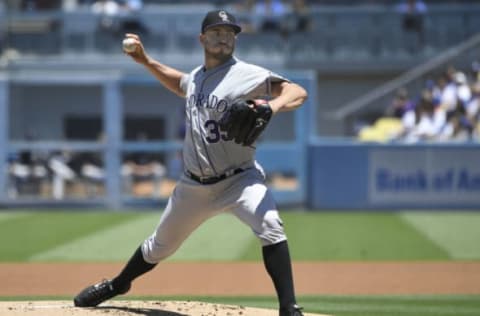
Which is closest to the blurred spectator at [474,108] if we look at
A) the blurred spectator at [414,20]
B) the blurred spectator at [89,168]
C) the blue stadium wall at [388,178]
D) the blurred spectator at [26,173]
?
the blue stadium wall at [388,178]

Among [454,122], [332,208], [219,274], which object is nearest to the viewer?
[219,274]

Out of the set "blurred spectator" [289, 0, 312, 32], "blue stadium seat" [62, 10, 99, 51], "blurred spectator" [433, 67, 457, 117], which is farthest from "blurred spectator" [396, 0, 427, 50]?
"blue stadium seat" [62, 10, 99, 51]

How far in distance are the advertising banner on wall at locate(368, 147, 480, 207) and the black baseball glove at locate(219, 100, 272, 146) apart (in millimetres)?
12005

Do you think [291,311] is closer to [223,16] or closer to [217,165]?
[217,165]

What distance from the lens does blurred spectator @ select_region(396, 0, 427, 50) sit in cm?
2361

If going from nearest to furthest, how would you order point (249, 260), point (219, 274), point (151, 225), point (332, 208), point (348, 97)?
point (219, 274) → point (249, 260) → point (151, 225) → point (332, 208) → point (348, 97)

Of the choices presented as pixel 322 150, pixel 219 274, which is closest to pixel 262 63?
pixel 322 150

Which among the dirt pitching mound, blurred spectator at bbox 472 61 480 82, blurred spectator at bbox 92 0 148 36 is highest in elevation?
blurred spectator at bbox 92 0 148 36

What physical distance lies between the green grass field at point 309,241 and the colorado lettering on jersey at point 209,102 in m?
2.36

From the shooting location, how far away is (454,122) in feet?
61.7

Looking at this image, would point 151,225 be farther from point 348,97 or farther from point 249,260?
point 348,97

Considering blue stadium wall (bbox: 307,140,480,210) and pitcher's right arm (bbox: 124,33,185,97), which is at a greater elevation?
pitcher's right arm (bbox: 124,33,185,97)

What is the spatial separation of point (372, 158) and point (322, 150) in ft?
3.03

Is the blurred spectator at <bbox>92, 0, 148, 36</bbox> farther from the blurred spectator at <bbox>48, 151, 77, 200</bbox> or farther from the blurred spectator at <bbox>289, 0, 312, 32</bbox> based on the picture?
the blurred spectator at <bbox>48, 151, 77, 200</bbox>
